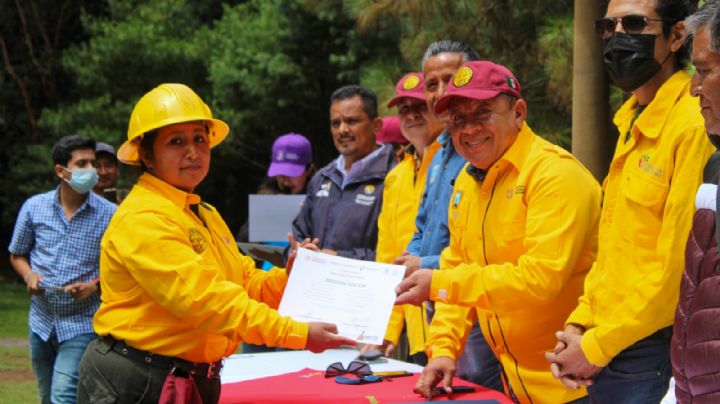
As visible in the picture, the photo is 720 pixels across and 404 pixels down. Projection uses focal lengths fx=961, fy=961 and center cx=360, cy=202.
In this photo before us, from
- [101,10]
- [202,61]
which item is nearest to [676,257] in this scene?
[202,61]

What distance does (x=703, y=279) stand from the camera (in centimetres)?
230

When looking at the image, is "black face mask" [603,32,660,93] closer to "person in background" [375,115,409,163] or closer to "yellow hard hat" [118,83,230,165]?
"yellow hard hat" [118,83,230,165]

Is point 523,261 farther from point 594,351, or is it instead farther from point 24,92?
point 24,92

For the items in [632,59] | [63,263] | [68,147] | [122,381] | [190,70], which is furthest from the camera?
[190,70]

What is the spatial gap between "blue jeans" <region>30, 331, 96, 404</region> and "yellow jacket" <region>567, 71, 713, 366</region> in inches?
147

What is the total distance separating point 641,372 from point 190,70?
1576cm

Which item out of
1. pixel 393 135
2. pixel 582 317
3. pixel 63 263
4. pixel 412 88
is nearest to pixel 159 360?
pixel 582 317

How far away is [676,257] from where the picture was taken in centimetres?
278

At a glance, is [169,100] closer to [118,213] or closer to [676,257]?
[118,213]

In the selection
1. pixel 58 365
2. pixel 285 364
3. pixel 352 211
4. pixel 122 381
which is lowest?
pixel 58 365

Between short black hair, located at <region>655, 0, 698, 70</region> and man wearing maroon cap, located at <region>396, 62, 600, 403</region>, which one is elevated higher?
short black hair, located at <region>655, 0, 698, 70</region>

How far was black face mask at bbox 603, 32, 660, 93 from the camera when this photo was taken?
3.09m

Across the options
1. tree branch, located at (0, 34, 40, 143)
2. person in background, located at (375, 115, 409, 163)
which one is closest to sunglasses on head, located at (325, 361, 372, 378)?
person in background, located at (375, 115, 409, 163)

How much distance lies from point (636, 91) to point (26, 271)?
14.4 feet
